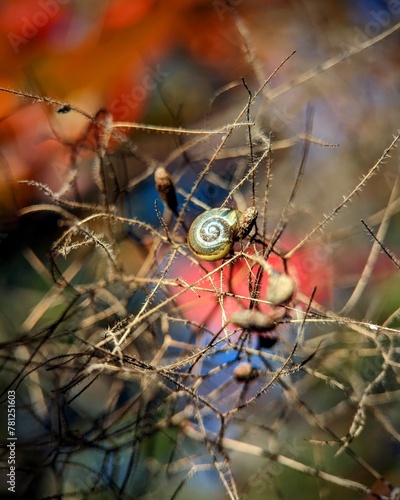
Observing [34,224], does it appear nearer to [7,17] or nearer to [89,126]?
[89,126]

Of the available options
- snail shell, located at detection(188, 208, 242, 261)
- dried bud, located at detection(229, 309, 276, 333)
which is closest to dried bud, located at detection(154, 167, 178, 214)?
snail shell, located at detection(188, 208, 242, 261)

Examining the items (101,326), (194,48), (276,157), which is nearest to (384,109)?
(276,157)

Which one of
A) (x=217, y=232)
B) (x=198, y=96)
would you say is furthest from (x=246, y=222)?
(x=198, y=96)

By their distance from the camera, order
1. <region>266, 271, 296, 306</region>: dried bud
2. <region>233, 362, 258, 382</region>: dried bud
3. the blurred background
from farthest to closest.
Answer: the blurred background
<region>233, 362, 258, 382</region>: dried bud
<region>266, 271, 296, 306</region>: dried bud

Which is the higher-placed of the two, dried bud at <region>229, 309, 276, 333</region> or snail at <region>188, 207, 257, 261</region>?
snail at <region>188, 207, 257, 261</region>

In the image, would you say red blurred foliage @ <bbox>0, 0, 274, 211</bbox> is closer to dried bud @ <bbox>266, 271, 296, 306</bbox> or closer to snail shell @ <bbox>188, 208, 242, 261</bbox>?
snail shell @ <bbox>188, 208, 242, 261</bbox>

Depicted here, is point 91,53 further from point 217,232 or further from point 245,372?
point 245,372

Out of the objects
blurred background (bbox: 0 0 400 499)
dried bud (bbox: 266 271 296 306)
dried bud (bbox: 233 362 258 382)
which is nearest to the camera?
dried bud (bbox: 266 271 296 306)
